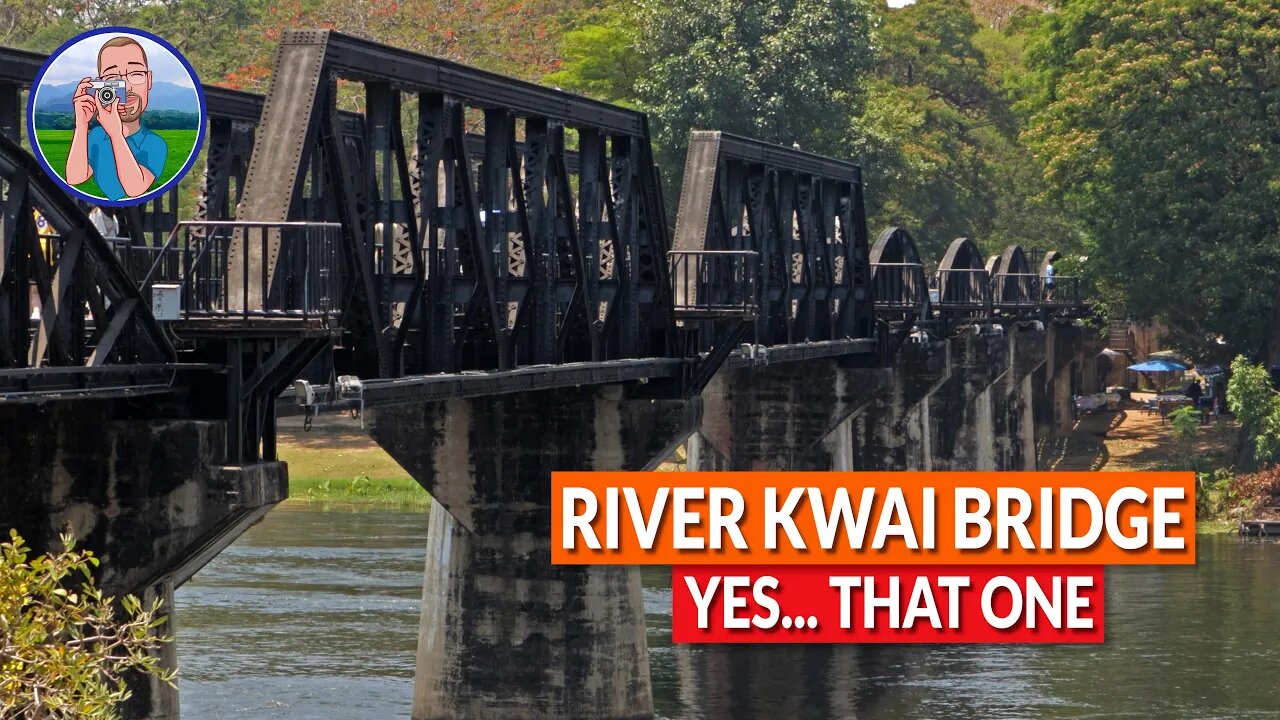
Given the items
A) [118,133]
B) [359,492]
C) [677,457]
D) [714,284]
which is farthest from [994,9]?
[118,133]

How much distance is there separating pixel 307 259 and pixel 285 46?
307 cm

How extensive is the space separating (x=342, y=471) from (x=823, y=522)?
46516mm

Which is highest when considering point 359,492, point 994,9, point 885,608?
point 994,9

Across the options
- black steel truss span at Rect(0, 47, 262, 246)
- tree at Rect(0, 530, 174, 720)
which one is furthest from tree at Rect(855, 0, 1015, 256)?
tree at Rect(0, 530, 174, 720)

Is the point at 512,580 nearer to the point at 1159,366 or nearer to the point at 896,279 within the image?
the point at 896,279

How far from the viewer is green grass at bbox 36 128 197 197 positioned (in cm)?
2011

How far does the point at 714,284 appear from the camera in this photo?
42.4 meters

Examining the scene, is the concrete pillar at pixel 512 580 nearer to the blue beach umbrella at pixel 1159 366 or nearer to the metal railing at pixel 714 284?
the metal railing at pixel 714 284

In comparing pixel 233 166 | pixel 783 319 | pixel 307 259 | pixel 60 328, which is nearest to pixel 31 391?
pixel 60 328

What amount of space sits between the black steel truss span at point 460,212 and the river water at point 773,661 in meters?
9.61

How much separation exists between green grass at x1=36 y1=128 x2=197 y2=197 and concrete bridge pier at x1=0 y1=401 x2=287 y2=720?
4536 mm

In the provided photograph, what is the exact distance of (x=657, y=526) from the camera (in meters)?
34.7

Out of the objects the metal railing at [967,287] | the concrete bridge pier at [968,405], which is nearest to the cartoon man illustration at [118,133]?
the metal railing at [967,287]

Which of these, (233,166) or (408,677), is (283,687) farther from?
(233,166)
